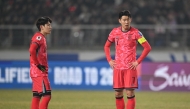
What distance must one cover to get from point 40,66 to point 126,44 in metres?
1.83

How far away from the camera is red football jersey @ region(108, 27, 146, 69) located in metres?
11.2

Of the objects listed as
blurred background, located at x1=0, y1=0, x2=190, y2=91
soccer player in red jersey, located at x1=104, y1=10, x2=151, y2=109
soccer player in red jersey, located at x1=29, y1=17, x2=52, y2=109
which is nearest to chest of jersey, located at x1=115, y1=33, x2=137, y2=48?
soccer player in red jersey, located at x1=104, y1=10, x2=151, y2=109

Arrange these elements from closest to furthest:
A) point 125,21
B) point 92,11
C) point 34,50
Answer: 1. point 34,50
2. point 125,21
3. point 92,11

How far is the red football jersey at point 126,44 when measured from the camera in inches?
440

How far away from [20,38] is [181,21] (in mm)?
7661

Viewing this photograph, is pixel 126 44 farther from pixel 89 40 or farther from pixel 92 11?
pixel 92 11

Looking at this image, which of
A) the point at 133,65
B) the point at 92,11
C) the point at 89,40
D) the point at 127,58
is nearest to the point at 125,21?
the point at 127,58

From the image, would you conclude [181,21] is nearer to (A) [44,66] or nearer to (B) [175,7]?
(B) [175,7]

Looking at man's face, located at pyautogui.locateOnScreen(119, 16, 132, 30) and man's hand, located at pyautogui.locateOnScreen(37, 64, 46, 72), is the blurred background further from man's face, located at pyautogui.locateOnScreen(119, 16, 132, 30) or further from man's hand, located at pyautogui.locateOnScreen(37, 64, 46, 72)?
man's hand, located at pyautogui.locateOnScreen(37, 64, 46, 72)

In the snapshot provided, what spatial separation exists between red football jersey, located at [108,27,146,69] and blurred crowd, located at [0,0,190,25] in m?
14.4

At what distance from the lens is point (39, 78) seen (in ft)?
35.8

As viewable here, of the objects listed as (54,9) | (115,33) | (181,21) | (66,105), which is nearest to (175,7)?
(181,21)

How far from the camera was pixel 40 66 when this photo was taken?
10.8 metres

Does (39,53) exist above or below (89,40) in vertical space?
below
